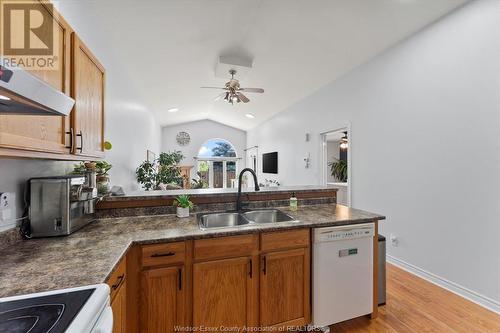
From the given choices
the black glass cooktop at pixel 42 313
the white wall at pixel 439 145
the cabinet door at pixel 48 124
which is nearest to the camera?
the black glass cooktop at pixel 42 313

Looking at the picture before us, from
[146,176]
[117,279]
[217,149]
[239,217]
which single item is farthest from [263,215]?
[217,149]

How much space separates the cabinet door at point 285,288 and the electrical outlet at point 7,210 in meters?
1.47

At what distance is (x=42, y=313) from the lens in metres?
0.68

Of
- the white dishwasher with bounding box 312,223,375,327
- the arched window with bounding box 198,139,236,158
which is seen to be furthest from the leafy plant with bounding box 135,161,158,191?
the arched window with bounding box 198,139,236,158

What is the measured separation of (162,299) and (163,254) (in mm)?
273

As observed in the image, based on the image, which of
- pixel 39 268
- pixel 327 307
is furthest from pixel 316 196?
pixel 39 268

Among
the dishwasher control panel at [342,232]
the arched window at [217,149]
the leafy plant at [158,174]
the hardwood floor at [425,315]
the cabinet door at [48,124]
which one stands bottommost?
the hardwood floor at [425,315]

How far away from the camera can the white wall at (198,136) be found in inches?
328

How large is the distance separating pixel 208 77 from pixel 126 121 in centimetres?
168

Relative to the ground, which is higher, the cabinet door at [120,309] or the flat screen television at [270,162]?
the flat screen television at [270,162]

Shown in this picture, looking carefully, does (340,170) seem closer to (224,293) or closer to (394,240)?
(394,240)

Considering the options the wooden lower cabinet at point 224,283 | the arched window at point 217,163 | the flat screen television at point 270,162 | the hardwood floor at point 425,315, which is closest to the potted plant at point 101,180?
the wooden lower cabinet at point 224,283

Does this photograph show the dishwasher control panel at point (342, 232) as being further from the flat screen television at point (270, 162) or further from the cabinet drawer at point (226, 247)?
the flat screen television at point (270, 162)

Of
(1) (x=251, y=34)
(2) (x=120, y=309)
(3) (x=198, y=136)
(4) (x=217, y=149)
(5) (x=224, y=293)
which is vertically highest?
(1) (x=251, y=34)
